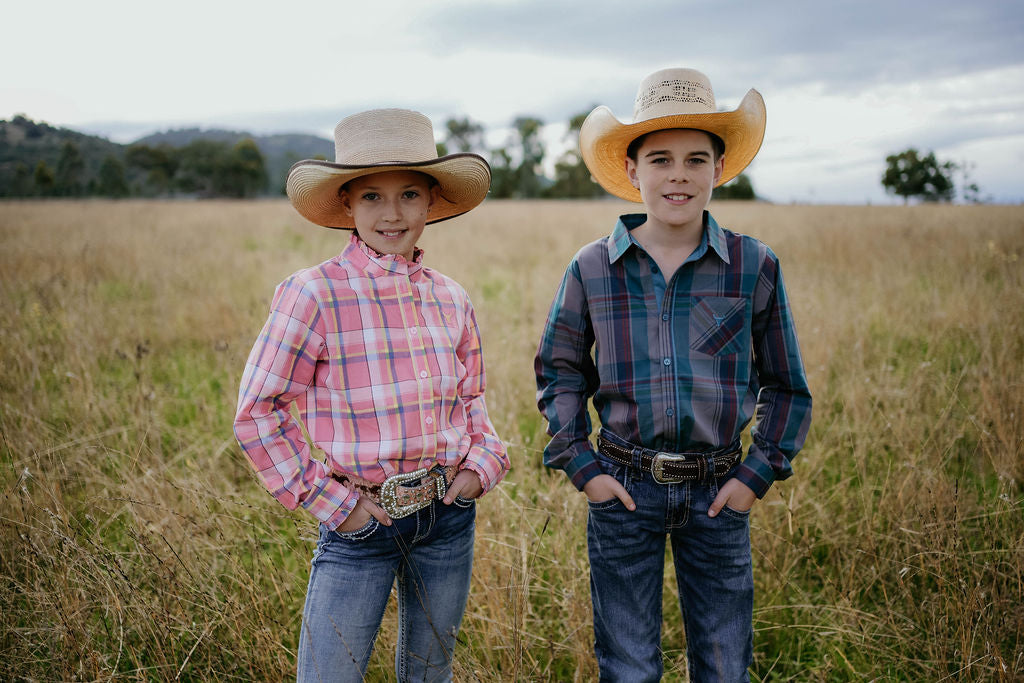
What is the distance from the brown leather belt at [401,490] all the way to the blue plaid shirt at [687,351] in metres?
0.37

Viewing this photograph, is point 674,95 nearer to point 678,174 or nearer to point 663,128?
point 663,128

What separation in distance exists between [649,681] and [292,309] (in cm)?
149

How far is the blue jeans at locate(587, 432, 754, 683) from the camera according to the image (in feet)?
5.21

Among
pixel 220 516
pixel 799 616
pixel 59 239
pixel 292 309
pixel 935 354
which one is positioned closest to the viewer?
pixel 292 309

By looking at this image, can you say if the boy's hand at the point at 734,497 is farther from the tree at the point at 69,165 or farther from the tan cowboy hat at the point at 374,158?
the tree at the point at 69,165

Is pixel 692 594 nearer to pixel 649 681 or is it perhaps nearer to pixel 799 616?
pixel 649 681

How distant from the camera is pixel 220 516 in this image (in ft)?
8.64

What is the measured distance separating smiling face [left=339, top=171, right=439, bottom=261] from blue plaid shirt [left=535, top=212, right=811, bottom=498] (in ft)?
1.65

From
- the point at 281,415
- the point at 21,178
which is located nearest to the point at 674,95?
the point at 281,415

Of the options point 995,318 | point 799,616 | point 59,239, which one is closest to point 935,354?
point 995,318

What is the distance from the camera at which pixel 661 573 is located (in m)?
1.72

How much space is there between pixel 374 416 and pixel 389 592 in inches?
18.9

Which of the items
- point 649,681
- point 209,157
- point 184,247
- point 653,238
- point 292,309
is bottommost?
point 649,681

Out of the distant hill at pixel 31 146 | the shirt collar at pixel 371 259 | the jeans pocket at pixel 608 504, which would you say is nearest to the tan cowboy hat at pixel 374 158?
the shirt collar at pixel 371 259
